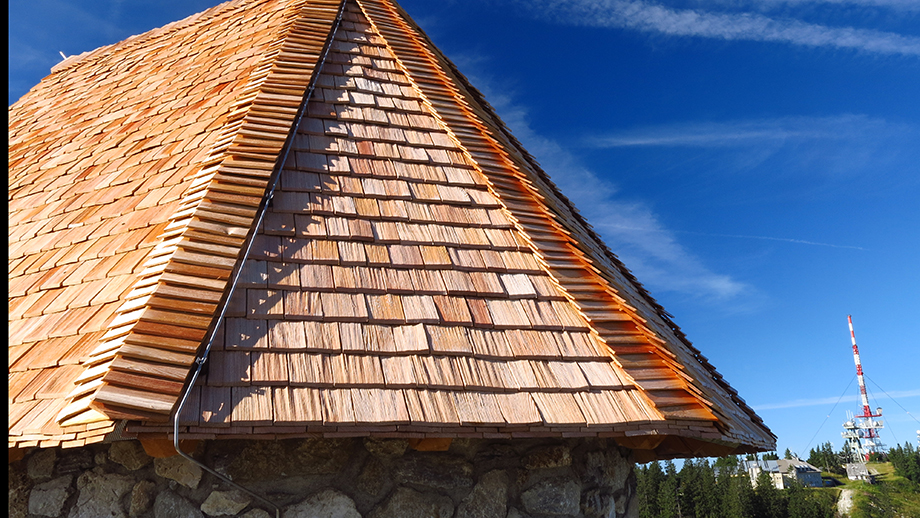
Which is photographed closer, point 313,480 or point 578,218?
point 313,480

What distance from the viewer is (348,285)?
2.92 meters

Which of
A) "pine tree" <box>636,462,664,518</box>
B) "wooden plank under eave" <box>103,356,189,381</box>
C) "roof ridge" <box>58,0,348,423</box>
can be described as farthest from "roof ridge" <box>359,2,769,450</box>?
"pine tree" <box>636,462,664,518</box>

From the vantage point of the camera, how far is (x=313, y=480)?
261cm

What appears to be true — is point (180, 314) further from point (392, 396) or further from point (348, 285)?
point (392, 396)

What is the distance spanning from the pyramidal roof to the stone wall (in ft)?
1.10

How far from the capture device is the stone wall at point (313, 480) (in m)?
2.54

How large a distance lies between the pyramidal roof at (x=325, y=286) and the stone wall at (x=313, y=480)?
334 mm

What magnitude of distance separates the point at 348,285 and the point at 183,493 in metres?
1.09

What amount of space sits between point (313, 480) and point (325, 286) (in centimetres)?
84

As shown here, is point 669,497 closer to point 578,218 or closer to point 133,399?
point 578,218

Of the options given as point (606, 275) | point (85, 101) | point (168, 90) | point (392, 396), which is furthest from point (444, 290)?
point (85, 101)

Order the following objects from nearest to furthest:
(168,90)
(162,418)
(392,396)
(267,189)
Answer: (162,418) → (392,396) → (267,189) → (168,90)

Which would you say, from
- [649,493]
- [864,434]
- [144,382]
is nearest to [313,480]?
[144,382]

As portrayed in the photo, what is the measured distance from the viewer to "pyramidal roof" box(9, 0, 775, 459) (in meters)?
2.41
